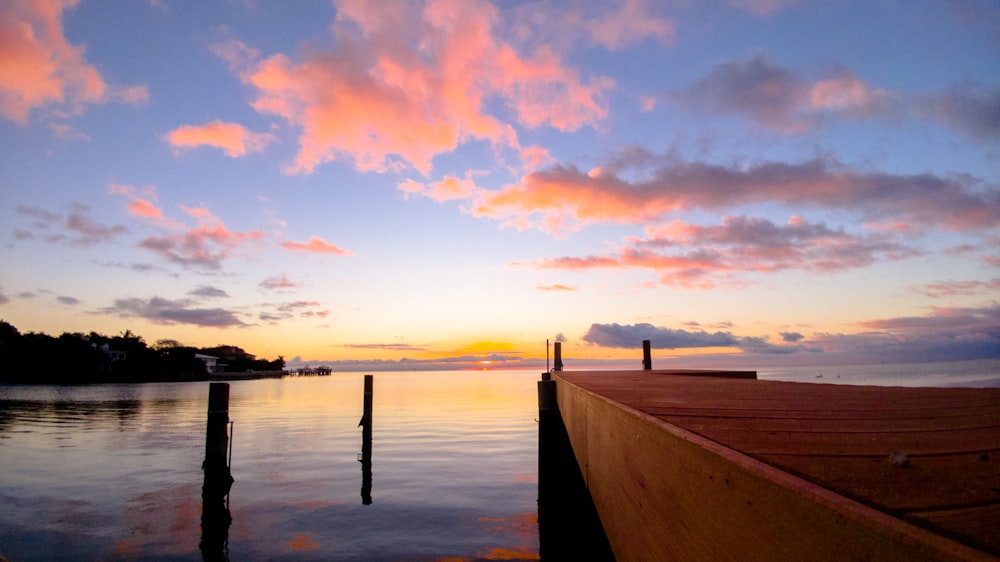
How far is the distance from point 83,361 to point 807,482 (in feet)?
385

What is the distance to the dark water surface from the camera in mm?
8656

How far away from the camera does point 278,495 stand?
11914mm

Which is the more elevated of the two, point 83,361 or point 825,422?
point 825,422

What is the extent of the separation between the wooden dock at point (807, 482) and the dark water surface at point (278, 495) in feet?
21.0

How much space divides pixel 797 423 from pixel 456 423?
1008 inches

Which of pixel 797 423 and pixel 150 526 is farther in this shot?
pixel 150 526

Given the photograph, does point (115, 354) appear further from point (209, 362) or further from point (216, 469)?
point (216, 469)

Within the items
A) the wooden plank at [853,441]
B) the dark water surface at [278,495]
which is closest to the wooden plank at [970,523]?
the wooden plank at [853,441]

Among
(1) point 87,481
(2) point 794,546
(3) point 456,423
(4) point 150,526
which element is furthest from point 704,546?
(3) point 456,423

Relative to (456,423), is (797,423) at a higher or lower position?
higher

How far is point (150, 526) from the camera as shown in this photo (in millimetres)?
9594

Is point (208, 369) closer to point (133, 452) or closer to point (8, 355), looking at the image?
point (8, 355)

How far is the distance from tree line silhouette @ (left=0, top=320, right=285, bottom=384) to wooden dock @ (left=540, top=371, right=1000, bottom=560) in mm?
111093

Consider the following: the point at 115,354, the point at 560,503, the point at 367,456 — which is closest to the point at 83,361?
the point at 115,354
